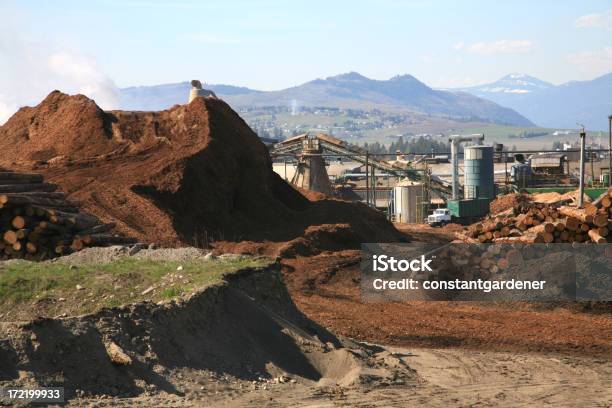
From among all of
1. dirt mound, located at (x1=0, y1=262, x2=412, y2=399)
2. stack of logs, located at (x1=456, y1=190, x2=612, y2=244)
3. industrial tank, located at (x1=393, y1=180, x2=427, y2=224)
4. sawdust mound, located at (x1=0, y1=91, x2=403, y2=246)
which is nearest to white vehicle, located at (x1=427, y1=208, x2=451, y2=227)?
industrial tank, located at (x1=393, y1=180, x2=427, y2=224)

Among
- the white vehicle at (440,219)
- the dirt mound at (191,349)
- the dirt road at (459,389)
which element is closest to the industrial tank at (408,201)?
the white vehicle at (440,219)

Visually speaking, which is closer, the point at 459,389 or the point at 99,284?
the point at 459,389

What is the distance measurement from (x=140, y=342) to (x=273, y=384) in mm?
2057

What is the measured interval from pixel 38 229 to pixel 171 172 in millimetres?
8769

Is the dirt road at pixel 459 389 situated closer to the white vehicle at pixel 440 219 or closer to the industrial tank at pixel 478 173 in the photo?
the white vehicle at pixel 440 219

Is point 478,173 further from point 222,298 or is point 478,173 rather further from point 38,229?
point 222,298

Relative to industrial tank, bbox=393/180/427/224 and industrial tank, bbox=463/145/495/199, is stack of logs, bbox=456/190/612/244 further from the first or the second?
industrial tank, bbox=393/180/427/224

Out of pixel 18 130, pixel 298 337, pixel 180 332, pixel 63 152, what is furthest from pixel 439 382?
pixel 18 130

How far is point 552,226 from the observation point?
25.7 metres

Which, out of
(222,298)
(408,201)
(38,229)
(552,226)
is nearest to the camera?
(222,298)

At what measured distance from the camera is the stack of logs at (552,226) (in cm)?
2527

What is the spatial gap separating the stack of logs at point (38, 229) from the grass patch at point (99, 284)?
481cm

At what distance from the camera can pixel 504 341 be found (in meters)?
20.0

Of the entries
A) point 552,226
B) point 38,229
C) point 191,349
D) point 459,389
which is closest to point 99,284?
point 191,349
